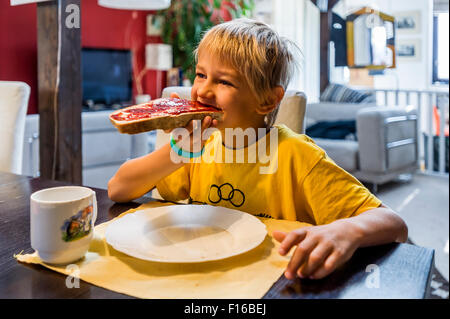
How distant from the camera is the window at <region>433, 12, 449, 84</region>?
228 inches

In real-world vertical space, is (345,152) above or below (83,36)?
below

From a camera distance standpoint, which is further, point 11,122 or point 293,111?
point 11,122

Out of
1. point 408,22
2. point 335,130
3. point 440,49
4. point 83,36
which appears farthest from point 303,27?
point 83,36

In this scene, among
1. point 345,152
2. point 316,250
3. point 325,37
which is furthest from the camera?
point 325,37

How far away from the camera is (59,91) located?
171 centimetres

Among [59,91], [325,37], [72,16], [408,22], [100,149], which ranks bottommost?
Answer: [100,149]

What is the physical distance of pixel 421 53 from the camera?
6031 mm

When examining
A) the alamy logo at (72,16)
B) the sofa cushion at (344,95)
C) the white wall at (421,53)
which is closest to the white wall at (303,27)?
the white wall at (421,53)

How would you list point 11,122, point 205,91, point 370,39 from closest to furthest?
point 205,91 < point 11,122 < point 370,39

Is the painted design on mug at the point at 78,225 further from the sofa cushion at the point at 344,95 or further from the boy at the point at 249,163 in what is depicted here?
the sofa cushion at the point at 344,95

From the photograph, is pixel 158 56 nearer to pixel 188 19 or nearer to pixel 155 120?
pixel 188 19

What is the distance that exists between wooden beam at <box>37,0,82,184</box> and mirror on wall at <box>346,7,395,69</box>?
7.95 feet

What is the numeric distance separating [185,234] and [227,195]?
24cm

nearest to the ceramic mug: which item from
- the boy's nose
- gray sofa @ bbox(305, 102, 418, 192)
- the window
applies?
the boy's nose
